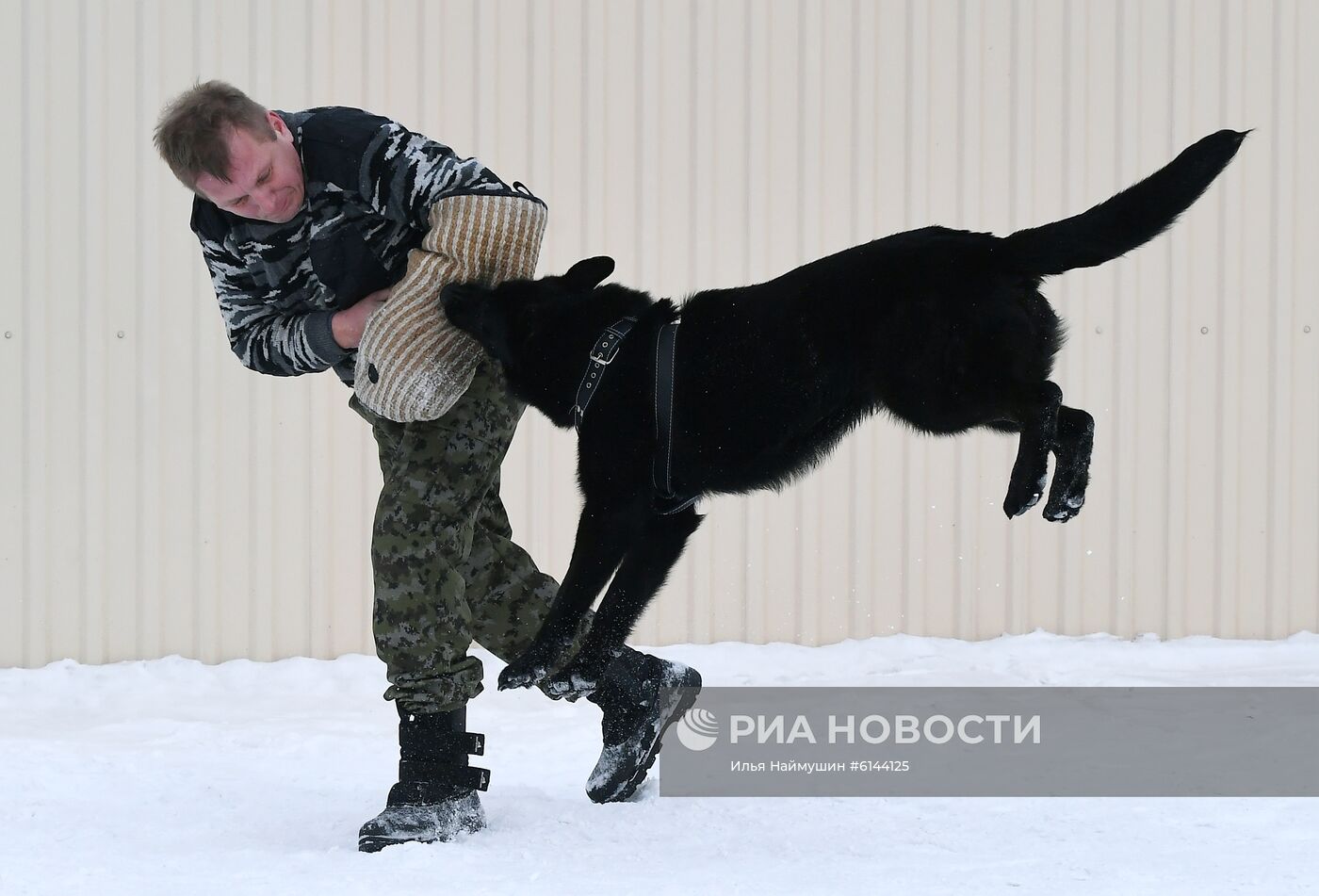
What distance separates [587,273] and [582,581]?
573 millimetres

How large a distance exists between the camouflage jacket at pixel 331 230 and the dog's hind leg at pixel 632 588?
610mm

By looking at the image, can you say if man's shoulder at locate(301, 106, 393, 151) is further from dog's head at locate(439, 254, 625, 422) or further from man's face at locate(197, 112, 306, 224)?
dog's head at locate(439, 254, 625, 422)

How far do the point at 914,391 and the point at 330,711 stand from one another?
2.01 m

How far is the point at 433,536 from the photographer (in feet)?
6.06

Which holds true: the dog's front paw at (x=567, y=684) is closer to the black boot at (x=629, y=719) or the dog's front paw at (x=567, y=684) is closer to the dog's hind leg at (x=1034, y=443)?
the black boot at (x=629, y=719)

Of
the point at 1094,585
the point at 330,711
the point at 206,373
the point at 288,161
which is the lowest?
the point at 330,711

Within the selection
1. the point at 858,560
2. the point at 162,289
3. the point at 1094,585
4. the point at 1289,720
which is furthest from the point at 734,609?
the point at 162,289

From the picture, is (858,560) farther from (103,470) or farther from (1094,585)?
(103,470)

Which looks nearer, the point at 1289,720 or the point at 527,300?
the point at 527,300

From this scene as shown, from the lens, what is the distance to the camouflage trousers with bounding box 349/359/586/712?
71.7 inches

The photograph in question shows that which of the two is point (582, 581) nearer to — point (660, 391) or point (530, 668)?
point (530, 668)

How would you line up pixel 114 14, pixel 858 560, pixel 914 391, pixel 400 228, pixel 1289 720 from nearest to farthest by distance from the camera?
pixel 914 391 → pixel 400 228 → pixel 1289 720 → pixel 114 14 → pixel 858 560

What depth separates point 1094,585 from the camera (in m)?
3.57

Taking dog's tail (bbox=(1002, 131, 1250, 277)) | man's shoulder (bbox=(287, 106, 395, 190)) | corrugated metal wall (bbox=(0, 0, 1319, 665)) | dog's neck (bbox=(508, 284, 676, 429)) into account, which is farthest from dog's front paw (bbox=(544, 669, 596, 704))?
corrugated metal wall (bbox=(0, 0, 1319, 665))
